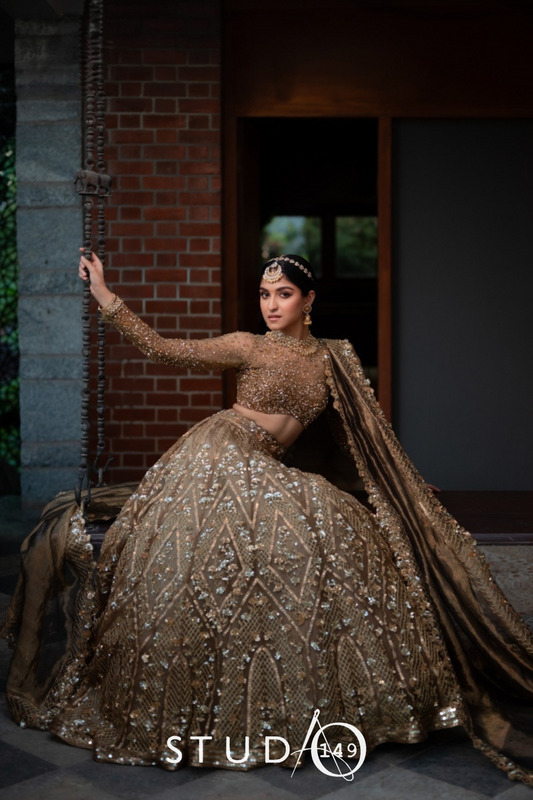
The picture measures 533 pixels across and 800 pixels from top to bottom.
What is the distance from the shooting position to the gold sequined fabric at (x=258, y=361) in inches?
126

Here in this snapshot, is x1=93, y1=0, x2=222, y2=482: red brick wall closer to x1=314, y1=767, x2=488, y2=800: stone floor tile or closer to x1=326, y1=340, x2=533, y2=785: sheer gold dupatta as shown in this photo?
x1=326, y1=340, x2=533, y2=785: sheer gold dupatta

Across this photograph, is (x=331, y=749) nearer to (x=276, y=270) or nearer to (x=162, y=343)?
(x=162, y=343)

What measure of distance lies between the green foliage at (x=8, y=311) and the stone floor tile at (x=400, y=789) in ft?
13.9

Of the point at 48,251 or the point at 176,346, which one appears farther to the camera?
the point at 48,251

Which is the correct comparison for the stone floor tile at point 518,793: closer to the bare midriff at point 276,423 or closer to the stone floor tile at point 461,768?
the stone floor tile at point 461,768

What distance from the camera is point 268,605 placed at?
104 inches

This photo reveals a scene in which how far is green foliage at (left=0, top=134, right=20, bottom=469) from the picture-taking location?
6.08 meters

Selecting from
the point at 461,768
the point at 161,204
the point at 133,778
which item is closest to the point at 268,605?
the point at 133,778

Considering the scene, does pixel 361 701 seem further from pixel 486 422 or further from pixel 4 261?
pixel 4 261

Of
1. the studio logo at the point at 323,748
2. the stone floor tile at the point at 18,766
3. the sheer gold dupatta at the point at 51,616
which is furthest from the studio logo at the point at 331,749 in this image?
the sheer gold dupatta at the point at 51,616

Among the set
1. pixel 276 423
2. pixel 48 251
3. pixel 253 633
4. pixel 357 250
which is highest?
pixel 357 250

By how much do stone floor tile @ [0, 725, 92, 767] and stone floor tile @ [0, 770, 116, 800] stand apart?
3.7 inches

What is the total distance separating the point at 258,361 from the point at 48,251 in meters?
2.50

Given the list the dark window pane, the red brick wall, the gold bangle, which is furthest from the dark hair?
the dark window pane
